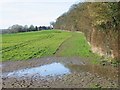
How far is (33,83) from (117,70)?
5.20 meters

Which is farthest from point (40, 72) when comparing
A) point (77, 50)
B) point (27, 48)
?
point (27, 48)

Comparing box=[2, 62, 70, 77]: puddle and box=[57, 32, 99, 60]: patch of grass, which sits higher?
box=[2, 62, 70, 77]: puddle

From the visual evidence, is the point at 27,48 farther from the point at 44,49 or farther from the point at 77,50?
the point at 77,50

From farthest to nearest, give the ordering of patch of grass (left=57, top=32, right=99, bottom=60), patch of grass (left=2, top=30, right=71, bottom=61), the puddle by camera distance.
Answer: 1. patch of grass (left=2, top=30, right=71, bottom=61)
2. patch of grass (left=57, top=32, right=99, bottom=60)
3. the puddle

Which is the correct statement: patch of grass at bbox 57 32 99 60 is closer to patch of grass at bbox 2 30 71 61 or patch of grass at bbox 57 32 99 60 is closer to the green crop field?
→ the green crop field

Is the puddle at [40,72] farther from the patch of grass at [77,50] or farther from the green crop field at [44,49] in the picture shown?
the green crop field at [44,49]

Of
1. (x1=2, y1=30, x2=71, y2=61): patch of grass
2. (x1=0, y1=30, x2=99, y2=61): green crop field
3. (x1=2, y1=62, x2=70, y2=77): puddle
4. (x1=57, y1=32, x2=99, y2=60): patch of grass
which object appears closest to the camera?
(x1=2, y1=62, x2=70, y2=77): puddle

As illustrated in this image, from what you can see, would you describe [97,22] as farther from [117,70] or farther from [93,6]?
[117,70]

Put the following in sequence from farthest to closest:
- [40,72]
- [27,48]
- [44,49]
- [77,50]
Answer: [27,48] < [44,49] < [77,50] < [40,72]

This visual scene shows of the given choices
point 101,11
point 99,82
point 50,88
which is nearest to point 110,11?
point 101,11

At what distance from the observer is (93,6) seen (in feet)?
64.6

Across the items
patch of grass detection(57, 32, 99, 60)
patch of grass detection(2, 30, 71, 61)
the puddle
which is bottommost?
patch of grass detection(2, 30, 71, 61)

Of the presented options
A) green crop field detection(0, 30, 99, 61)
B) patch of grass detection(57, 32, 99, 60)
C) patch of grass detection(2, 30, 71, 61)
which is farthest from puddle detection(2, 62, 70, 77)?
patch of grass detection(2, 30, 71, 61)

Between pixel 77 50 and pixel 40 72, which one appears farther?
pixel 77 50
